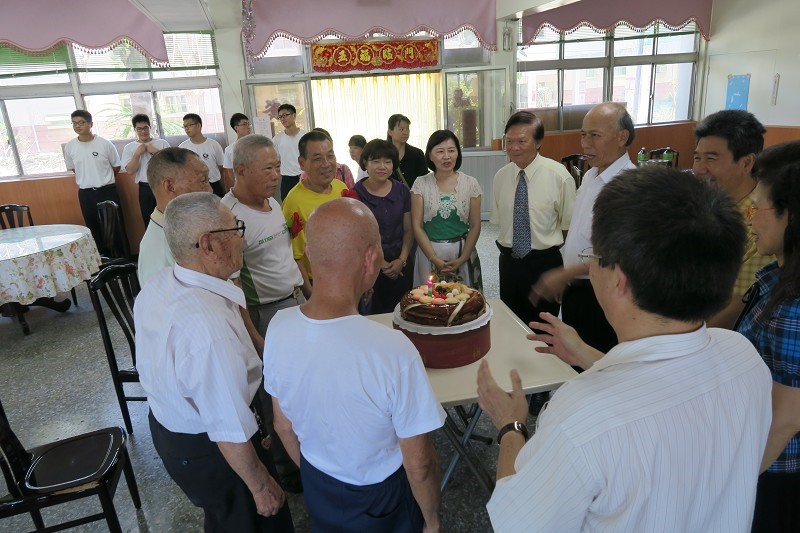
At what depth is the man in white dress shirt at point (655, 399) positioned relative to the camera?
0.73 meters

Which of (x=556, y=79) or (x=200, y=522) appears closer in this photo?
(x=200, y=522)

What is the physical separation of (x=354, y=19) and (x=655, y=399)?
631 cm

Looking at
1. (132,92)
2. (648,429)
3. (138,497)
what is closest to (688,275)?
(648,429)

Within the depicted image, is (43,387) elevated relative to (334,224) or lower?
lower

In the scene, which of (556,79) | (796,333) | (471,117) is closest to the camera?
(796,333)

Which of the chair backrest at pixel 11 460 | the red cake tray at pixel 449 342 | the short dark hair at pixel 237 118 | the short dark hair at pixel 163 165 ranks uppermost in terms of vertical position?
the short dark hair at pixel 237 118

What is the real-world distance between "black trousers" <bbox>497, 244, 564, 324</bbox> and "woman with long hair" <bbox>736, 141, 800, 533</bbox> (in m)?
1.48

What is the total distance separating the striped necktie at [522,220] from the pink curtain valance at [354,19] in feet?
13.7

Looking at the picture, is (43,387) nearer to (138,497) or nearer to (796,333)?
(138,497)

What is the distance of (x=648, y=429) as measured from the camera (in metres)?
0.72

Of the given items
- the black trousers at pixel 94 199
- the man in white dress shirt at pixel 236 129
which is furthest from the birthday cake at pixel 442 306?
the black trousers at pixel 94 199

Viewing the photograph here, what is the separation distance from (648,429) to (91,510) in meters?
2.52

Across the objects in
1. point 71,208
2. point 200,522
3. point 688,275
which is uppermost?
point 688,275

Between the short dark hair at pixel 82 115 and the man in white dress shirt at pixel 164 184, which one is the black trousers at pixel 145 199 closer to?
the short dark hair at pixel 82 115
